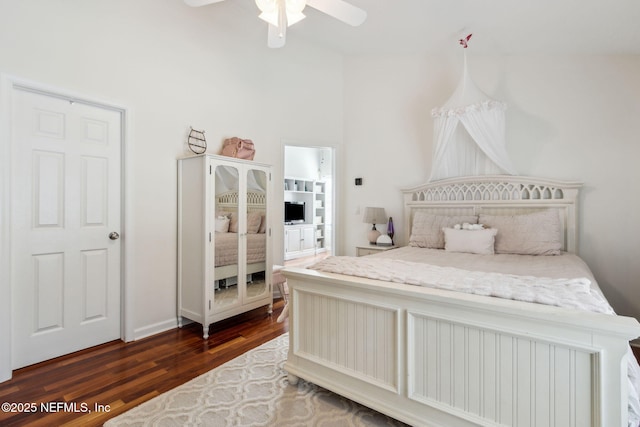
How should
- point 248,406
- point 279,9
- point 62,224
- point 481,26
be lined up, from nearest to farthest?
point 248,406
point 279,9
point 62,224
point 481,26

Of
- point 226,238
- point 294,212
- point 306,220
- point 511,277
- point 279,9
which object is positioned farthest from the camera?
point 306,220

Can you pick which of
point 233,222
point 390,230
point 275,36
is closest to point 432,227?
point 390,230

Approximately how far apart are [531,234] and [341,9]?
2.52 meters

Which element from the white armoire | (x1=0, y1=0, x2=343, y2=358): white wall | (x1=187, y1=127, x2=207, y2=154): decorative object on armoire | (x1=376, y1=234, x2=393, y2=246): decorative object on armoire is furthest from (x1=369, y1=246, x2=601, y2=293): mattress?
(x1=187, y1=127, x2=207, y2=154): decorative object on armoire

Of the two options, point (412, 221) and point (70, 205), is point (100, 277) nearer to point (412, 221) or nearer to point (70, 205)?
point (70, 205)

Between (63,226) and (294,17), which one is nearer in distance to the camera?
(294,17)

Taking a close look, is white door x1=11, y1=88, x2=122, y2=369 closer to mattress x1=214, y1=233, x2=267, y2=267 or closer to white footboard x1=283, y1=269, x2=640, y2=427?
mattress x1=214, y1=233, x2=267, y2=267

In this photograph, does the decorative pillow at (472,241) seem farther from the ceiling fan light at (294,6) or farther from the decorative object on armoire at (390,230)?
the ceiling fan light at (294,6)

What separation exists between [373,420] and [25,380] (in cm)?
226

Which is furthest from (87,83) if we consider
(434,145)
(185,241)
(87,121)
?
(434,145)

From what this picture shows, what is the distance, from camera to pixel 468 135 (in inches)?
141

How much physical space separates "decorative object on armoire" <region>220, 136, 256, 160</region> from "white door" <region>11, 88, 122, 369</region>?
38.3 inches

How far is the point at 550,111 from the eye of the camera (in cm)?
325

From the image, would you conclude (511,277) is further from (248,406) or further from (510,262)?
(248,406)
